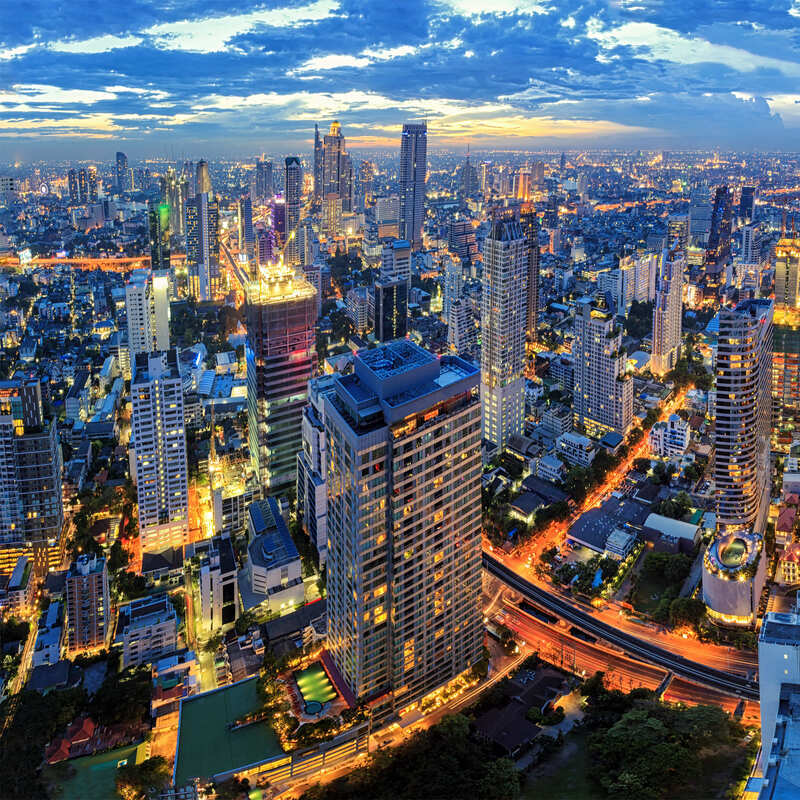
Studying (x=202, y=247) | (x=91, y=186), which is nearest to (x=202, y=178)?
(x=202, y=247)

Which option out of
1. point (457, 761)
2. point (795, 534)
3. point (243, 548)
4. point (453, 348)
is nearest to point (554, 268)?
point (453, 348)

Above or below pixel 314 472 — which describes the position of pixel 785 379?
above

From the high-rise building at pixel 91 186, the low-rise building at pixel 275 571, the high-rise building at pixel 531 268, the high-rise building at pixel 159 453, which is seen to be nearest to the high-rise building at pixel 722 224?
the high-rise building at pixel 531 268

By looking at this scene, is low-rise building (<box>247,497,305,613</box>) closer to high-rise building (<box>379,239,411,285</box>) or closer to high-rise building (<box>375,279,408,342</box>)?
high-rise building (<box>375,279,408,342</box>)

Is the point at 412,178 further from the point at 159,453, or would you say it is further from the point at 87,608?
the point at 87,608

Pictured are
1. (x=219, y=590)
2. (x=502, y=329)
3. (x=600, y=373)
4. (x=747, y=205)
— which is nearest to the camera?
(x=219, y=590)

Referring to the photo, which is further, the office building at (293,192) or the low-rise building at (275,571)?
the office building at (293,192)

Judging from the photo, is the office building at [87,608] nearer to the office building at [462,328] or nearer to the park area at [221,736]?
the park area at [221,736]
